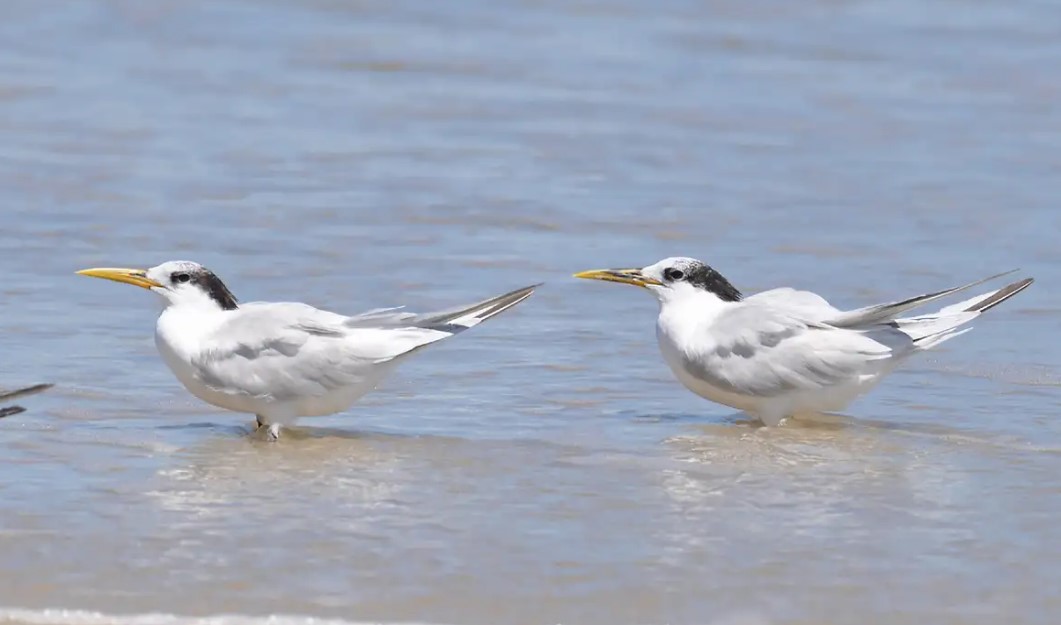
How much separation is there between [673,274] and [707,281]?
126 mm

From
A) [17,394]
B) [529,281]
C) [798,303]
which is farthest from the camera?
[529,281]

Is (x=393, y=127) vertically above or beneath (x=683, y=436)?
above

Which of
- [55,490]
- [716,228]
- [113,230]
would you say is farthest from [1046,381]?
[113,230]

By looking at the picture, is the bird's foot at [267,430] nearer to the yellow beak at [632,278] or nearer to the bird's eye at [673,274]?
the yellow beak at [632,278]

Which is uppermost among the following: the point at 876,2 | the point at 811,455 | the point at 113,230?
the point at 876,2

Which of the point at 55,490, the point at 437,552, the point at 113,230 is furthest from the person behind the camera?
the point at 113,230

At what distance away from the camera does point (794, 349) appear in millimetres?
7203

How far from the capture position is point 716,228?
Result: 10.2 meters

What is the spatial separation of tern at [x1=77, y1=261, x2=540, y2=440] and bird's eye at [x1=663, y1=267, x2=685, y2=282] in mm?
846

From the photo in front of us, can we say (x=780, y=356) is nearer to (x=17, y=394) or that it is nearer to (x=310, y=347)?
(x=310, y=347)

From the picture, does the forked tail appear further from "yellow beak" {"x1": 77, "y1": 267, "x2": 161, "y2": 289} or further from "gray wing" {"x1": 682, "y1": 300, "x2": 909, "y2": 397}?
"yellow beak" {"x1": 77, "y1": 267, "x2": 161, "y2": 289}

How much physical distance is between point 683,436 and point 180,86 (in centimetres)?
715

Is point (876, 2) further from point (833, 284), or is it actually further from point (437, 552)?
point (437, 552)

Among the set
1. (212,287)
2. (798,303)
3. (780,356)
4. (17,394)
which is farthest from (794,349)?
(17,394)
